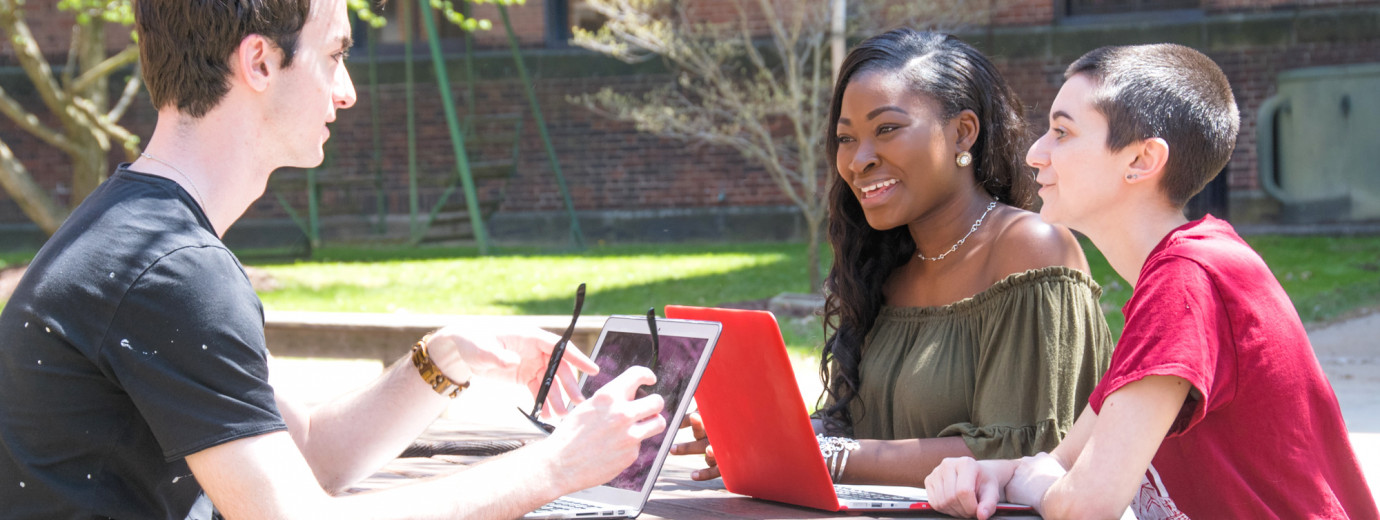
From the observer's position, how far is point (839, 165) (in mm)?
2736

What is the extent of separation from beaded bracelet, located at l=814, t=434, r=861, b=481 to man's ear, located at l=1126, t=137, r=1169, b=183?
722 mm

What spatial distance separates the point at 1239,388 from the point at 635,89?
1185cm

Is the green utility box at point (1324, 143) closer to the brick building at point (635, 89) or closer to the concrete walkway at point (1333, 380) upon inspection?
the brick building at point (635, 89)

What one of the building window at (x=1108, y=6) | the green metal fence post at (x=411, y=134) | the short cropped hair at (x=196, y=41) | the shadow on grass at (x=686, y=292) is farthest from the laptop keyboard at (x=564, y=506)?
the building window at (x=1108, y=6)

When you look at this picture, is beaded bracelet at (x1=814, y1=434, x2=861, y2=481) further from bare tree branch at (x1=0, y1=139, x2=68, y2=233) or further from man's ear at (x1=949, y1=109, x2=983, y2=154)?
bare tree branch at (x1=0, y1=139, x2=68, y2=233)

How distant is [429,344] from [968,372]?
1046 millimetres

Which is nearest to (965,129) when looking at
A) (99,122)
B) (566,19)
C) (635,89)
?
(99,122)

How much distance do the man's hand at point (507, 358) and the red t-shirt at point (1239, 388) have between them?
2.69 feet

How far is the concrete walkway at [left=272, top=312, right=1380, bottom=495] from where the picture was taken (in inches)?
207

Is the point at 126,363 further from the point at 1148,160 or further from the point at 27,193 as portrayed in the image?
the point at 27,193

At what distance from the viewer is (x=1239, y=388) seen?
1.67 metres

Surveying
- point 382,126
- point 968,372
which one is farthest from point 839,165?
point 382,126

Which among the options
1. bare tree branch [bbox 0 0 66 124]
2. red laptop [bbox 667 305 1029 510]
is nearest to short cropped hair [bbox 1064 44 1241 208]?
red laptop [bbox 667 305 1029 510]

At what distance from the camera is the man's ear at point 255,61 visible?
165 cm
